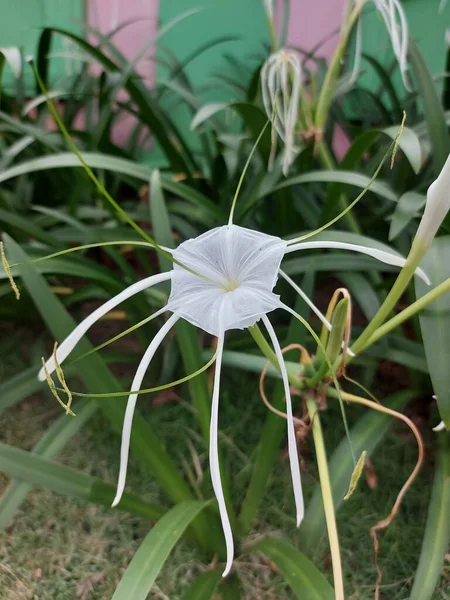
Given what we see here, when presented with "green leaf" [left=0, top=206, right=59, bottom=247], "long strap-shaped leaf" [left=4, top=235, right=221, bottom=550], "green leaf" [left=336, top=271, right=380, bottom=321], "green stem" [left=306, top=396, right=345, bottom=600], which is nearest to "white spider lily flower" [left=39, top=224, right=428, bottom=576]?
"green stem" [left=306, top=396, right=345, bottom=600]

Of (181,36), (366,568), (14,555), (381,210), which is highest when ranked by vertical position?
(181,36)

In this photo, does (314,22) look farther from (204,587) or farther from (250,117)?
(204,587)

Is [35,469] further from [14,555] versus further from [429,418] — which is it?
[429,418]

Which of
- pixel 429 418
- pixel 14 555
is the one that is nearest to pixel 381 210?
pixel 429 418

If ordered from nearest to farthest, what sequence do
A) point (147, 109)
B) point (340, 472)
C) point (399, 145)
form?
1. point (340, 472)
2. point (399, 145)
3. point (147, 109)

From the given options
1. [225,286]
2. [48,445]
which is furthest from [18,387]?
[225,286]

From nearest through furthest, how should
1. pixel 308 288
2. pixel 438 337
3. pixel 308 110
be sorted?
pixel 438 337 → pixel 308 288 → pixel 308 110
